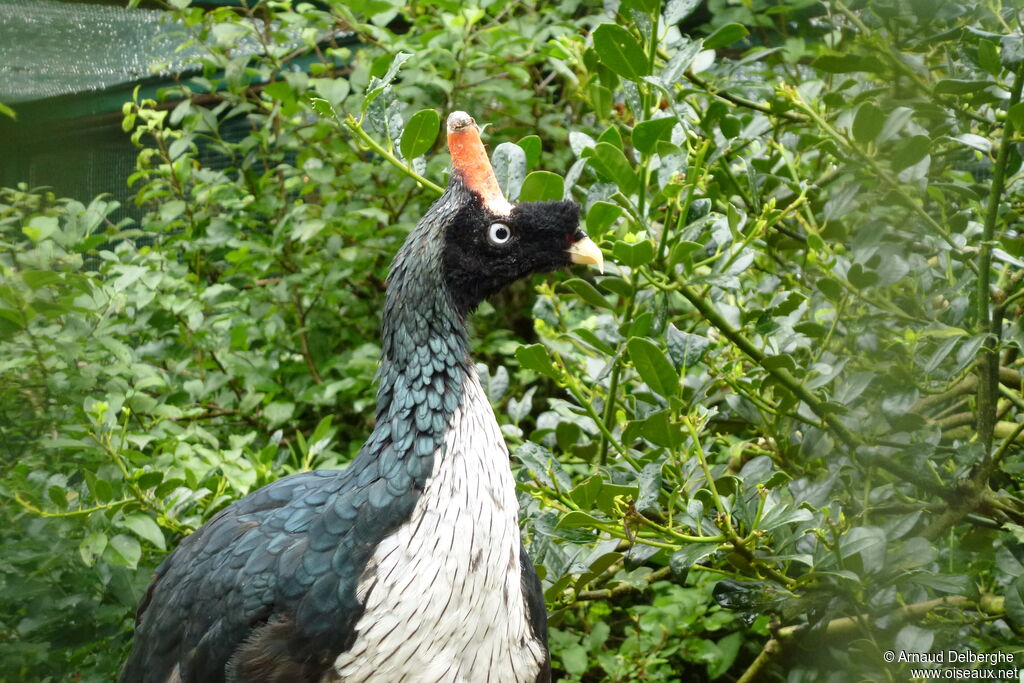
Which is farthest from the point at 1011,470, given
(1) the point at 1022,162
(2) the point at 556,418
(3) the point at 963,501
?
(2) the point at 556,418

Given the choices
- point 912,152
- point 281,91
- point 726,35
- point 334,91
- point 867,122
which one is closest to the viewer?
point 912,152

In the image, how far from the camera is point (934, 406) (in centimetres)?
153

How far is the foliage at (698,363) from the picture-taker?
1.33 metres

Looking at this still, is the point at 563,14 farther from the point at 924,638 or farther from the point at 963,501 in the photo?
the point at 924,638

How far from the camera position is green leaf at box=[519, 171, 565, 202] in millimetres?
1490

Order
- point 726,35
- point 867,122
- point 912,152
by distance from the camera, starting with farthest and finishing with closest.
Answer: point 726,35 < point 867,122 < point 912,152

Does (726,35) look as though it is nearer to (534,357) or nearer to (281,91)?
(534,357)

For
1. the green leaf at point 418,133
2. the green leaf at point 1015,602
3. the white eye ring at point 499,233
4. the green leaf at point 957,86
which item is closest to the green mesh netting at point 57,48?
the green leaf at point 418,133

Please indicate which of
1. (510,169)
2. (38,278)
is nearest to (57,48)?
(38,278)

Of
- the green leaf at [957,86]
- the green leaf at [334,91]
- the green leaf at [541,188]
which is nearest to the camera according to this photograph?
the green leaf at [957,86]

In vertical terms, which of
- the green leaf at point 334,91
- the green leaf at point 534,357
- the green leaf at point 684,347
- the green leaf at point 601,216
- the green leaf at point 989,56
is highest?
the green leaf at point 989,56

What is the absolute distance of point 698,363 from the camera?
73.0 inches

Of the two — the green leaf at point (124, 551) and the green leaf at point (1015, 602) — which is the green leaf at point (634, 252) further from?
the green leaf at point (124, 551)

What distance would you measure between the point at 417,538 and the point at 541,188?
1.82 ft
